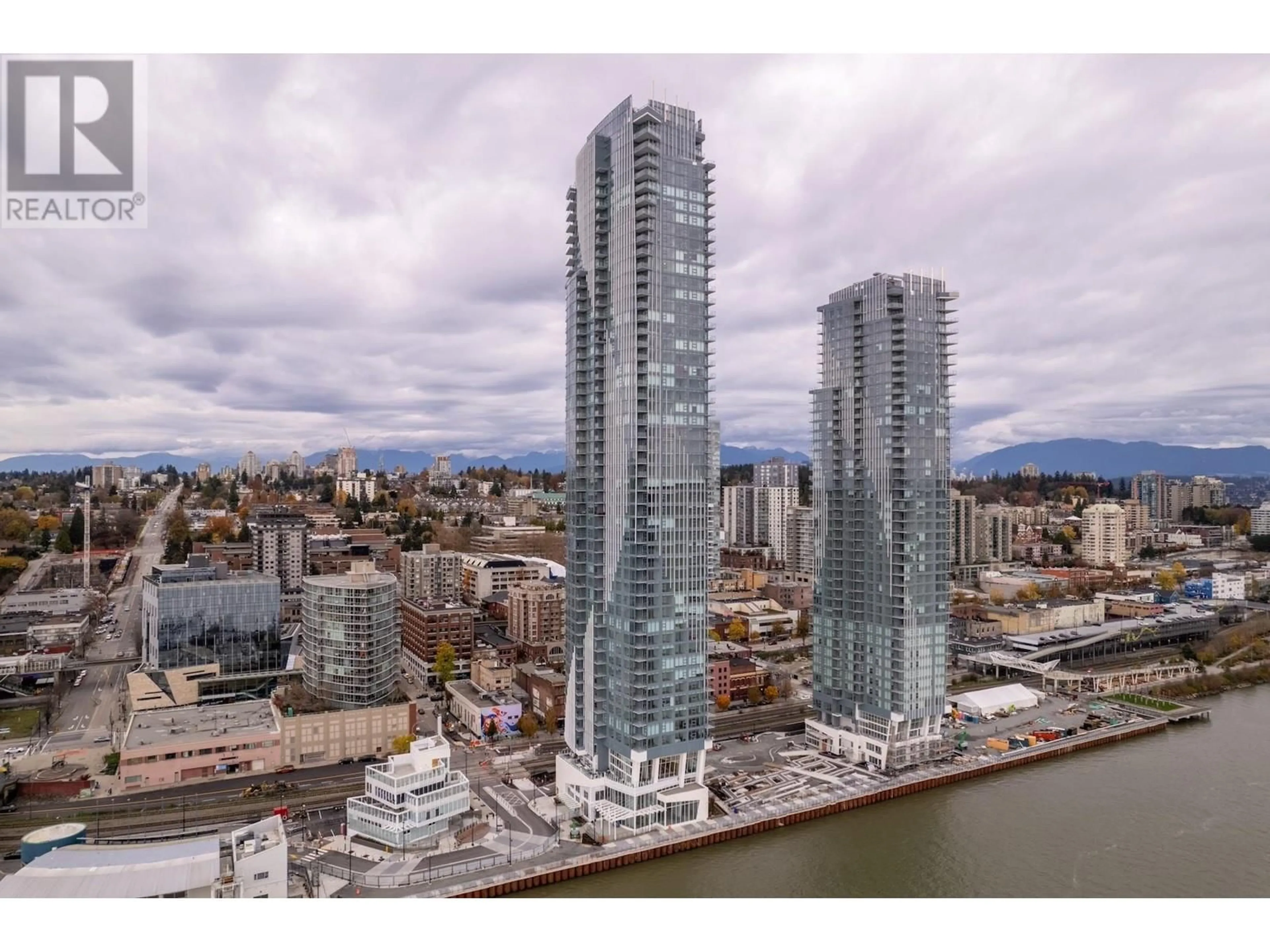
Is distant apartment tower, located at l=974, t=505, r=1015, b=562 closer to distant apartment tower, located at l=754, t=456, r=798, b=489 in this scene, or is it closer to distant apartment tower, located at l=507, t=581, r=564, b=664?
distant apartment tower, located at l=754, t=456, r=798, b=489

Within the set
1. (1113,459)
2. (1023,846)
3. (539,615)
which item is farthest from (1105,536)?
(1113,459)

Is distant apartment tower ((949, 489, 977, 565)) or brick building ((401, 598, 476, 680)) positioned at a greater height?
distant apartment tower ((949, 489, 977, 565))

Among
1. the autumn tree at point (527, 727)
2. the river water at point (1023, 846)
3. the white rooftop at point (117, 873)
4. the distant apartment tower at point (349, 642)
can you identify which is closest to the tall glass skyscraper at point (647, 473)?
the river water at point (1023, 846)

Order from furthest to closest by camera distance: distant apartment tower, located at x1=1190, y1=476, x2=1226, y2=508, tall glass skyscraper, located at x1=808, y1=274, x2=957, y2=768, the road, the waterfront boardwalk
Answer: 1. distant apartment tower, located at x1=1190, y1=476, x2=1226, y2=508
2. the road
3. tall glass skyscraper, located at x1=808, y1=274, x2=957, y2=768
4. the waterfront boardwalk

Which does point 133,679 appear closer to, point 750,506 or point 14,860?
point 14,860

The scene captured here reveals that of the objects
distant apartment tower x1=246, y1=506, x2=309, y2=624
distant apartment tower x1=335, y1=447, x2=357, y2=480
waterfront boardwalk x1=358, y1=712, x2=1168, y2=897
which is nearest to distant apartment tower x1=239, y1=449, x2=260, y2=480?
distant apartment tower x1=335, y1=447, x2=357, y2=480

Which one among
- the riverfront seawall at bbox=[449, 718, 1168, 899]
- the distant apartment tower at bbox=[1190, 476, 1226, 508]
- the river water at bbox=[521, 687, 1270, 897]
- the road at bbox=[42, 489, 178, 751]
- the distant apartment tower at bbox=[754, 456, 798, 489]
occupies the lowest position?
the river water at bbox=[521, 687, 1270, 897]

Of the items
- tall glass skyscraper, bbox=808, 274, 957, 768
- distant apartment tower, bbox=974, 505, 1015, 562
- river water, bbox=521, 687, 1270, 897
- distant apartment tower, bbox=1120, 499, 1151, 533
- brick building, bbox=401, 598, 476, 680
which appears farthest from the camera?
distant apartment tower, bbox=1120, 499, 1151, 533
